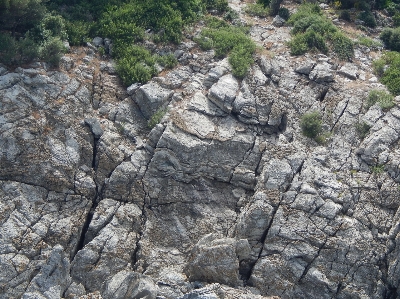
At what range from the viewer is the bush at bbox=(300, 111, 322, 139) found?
26453mm

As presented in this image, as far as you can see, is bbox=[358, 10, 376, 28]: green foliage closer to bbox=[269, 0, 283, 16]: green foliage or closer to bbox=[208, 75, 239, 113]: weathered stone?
bbox=[269, 0, 283, 16]: green foliage

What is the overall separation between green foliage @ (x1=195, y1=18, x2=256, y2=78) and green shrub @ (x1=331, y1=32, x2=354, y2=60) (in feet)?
13.4

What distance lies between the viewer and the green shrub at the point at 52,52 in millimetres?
27375

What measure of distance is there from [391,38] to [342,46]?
3017 mm

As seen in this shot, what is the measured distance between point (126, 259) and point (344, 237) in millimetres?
8111

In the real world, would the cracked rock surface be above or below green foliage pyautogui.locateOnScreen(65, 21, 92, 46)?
below

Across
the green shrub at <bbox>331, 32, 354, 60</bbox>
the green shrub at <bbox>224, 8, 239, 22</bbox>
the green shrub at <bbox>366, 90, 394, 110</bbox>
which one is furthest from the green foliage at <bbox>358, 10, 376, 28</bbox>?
the green shrub at <bbox>366, 90, 394, 110</bbox>

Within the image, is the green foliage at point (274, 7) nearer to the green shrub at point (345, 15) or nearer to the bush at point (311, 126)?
the green shrub at point (345, 15)

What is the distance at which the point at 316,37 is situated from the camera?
99.9 feet

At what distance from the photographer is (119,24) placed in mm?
30469

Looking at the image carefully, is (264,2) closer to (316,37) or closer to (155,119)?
(316,37)

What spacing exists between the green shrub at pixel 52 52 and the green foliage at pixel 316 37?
35.6ft

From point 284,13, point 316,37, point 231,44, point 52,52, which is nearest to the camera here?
point 52,52

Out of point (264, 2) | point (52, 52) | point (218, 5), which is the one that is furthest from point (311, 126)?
point (52, 52)
